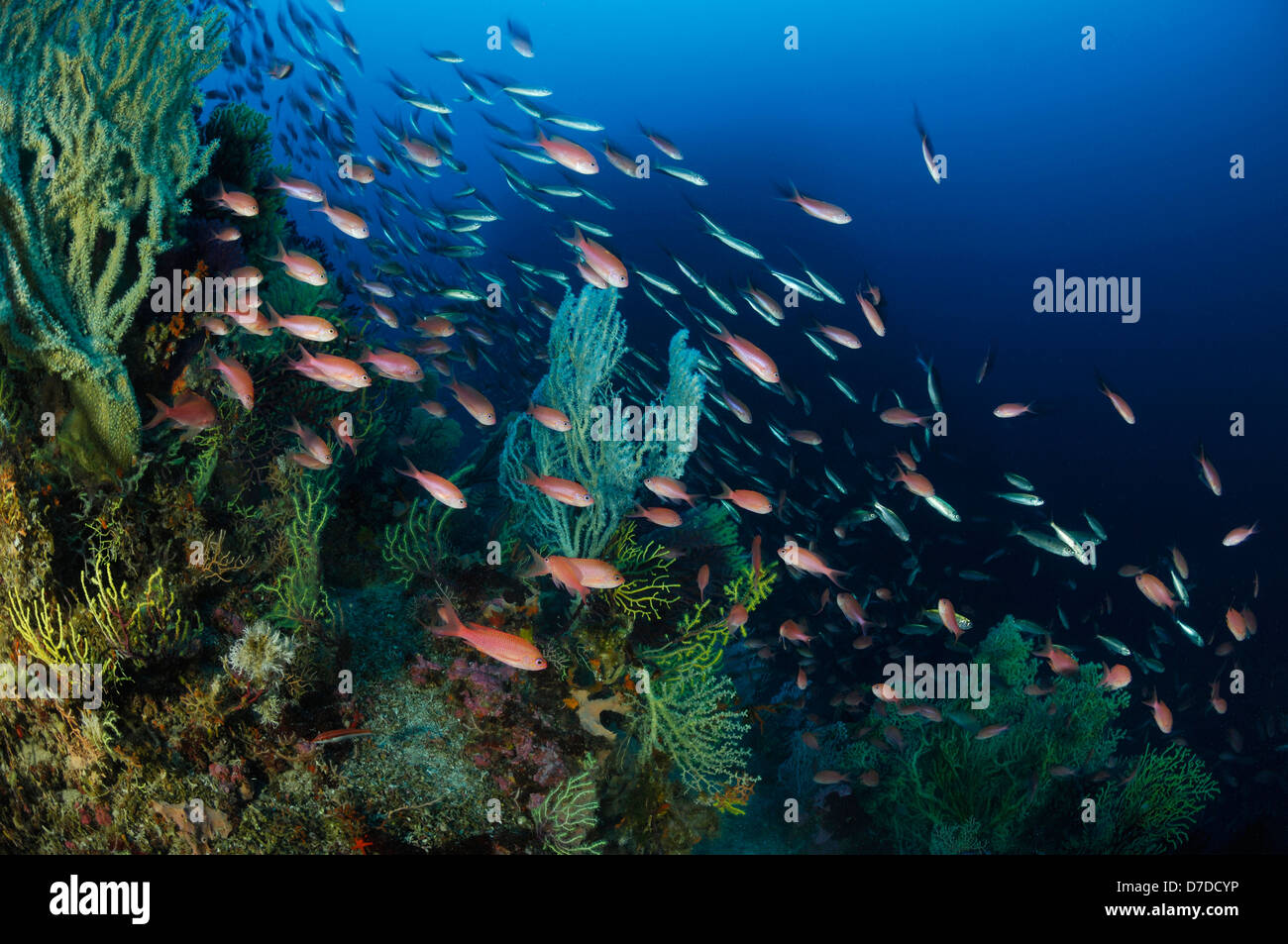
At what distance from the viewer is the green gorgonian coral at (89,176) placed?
400 centimetres

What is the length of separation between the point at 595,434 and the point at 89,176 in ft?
12.8

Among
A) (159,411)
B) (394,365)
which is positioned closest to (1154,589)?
(394,365)

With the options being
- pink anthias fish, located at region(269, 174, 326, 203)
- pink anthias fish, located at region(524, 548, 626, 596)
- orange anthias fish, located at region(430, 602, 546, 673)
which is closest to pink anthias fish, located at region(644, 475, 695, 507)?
pink anthias fish, located at region(524, 548, 626, 596)

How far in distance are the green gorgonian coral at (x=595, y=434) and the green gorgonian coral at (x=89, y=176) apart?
300cm

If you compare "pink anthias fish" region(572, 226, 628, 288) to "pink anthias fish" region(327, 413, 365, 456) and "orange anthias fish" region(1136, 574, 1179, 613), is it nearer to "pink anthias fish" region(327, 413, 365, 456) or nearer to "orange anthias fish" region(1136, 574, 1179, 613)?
"pink anthias fish" region(327, 413, 365, 456)

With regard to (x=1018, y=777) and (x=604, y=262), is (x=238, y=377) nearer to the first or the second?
(x=604, y=262)

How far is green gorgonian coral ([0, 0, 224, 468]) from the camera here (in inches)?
158

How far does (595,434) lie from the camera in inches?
204

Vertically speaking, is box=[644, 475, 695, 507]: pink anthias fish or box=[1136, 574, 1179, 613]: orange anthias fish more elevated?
box=[644, 475, 695, 507]: pink anthias fish

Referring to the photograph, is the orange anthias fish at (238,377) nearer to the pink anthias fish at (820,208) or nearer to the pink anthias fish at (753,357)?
the pink anthias fish at (753,357)

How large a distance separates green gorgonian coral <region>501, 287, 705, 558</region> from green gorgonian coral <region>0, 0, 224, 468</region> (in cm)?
300

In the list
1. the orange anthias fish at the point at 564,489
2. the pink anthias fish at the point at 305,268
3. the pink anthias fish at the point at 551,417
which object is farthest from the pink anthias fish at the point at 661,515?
the pink anthias fish at the point at 305,268
